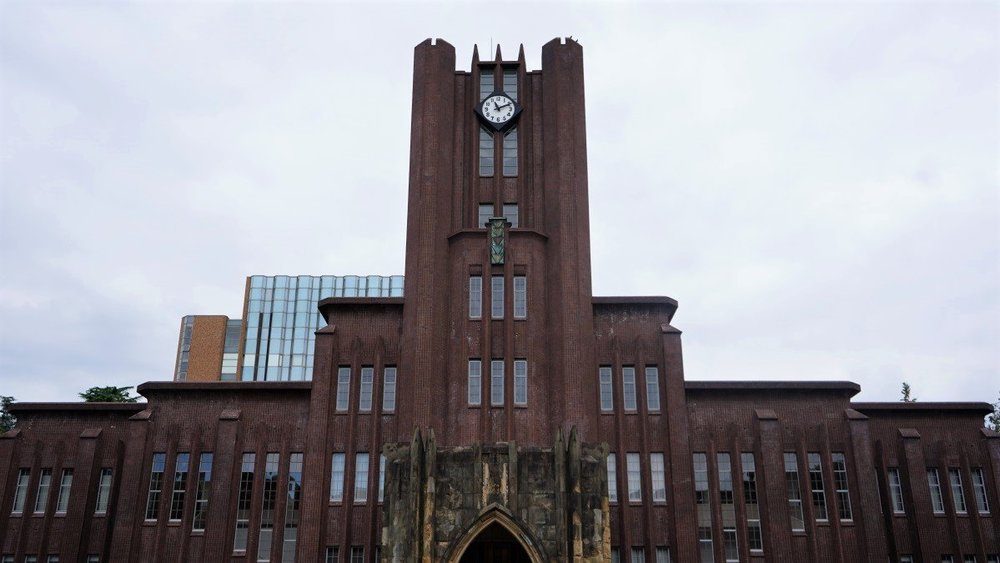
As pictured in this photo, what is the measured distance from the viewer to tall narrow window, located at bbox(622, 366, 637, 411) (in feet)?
121

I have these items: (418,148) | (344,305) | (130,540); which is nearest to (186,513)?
(130,540)

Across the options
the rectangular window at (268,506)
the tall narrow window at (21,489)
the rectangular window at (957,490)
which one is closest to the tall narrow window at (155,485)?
the rectangular window at (268,506)

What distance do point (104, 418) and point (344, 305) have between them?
1310 cm

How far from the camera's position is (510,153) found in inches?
1569

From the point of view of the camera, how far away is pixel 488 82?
4094 cm

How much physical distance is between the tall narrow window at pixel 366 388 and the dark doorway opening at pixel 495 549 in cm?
756

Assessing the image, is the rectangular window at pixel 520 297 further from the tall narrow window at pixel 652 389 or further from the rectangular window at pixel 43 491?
the rectangular window at pixel 43 491

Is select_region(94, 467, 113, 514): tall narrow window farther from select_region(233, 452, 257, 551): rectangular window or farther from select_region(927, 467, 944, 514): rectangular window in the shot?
select_region(927, 467, 944, 514): rectangular window

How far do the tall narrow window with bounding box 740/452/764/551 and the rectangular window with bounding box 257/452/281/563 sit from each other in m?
20.7

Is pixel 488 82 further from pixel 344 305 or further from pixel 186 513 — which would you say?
pixel 186 513

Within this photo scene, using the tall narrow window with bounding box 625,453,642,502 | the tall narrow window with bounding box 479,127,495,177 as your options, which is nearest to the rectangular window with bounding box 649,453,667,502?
the tall narrow window with bounding box 625,453,642,502

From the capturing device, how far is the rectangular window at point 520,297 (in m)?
35.9

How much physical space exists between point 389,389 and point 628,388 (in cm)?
1066

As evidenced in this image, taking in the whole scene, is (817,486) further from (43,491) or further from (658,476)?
(43,491)
